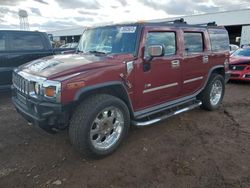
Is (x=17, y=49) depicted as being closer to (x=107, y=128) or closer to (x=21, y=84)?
(x=21, y=84)

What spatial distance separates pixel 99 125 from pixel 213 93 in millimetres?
3545

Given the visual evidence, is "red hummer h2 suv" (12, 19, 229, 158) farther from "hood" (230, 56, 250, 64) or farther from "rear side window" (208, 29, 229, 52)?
"hood" (230, 56, 250, 64)

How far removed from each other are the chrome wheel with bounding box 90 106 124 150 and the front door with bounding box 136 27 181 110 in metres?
0.53

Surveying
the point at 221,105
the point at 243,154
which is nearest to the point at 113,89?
the point at 243,154

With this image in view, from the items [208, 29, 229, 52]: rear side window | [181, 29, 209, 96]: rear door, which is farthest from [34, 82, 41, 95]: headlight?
[208, 29, 229, 52]: rear side window

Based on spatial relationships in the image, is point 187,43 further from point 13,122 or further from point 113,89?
point 13,122

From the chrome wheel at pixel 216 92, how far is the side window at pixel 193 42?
1.10 m

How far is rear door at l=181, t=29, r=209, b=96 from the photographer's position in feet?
16.1

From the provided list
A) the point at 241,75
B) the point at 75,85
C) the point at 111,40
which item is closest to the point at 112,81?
the point at 75,85

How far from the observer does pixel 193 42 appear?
515 cm

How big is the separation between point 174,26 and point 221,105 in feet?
9.52

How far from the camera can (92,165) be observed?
11.5ft

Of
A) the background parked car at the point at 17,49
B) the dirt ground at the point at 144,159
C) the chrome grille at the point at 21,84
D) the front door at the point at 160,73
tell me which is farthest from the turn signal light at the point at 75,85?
the background parked car at the point at 17,49

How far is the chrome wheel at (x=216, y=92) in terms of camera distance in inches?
234
